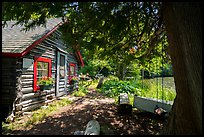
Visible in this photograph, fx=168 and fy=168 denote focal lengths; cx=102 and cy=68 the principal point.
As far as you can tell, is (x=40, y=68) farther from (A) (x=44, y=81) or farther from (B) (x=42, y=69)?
(A) (x=44, y=81)

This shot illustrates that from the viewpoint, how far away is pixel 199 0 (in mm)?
2498

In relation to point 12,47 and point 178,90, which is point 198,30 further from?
point 12,47

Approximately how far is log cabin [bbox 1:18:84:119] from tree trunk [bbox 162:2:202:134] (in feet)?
8.60

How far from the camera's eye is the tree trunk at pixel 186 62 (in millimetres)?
2381

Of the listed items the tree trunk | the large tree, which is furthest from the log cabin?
the tree trunk

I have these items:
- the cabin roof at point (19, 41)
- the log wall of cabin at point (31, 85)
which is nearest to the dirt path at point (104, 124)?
the log wall of cabin at point (31, 85)

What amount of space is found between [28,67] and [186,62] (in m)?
6.42

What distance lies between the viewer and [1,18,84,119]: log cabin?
21.1ft

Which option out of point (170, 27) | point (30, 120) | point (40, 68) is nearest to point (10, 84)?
point (30, 120)

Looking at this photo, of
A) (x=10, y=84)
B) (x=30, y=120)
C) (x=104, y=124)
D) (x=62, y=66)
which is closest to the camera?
(x=104, y=124)

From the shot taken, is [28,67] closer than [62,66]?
Yes

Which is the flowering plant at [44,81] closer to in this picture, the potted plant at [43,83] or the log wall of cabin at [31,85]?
the potted plant at [43,83]

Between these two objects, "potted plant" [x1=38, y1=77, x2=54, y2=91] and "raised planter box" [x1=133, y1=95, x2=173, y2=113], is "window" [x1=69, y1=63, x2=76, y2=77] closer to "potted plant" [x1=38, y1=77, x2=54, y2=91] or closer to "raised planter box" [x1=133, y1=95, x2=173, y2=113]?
"potted plant" [x1=38, y1=77, x2=54, y2=91]

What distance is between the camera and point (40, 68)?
833 cm
